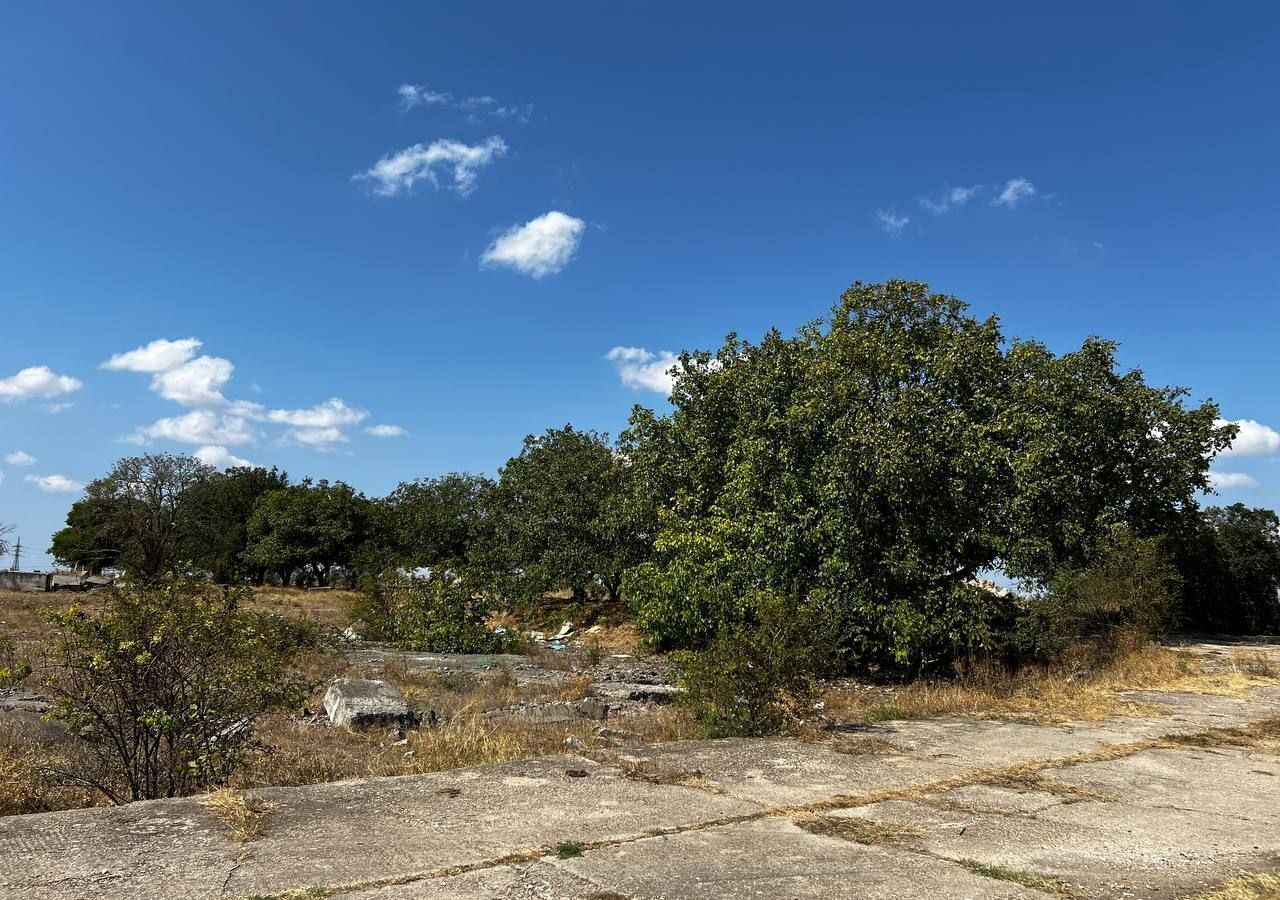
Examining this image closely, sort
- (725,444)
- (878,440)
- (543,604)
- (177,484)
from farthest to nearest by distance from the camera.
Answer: (177,484)
(543,604)
(725,444)
(878,440)

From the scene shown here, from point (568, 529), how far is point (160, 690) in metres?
21.4

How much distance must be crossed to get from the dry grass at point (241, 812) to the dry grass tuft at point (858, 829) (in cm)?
283

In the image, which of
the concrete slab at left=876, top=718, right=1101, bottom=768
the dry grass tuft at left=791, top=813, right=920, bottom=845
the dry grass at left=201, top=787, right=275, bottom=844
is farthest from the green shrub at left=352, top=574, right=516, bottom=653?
→ the dry grass tuft at left=791, top=813, right=920, bottom=845

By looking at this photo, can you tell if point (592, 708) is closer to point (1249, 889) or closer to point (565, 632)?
point (1249, 889)

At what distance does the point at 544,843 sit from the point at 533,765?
1860 mm

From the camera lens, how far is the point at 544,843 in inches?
160

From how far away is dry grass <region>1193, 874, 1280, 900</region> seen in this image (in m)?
3.56

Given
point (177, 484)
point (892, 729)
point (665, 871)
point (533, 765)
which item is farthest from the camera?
point (177, 484)

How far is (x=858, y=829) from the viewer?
177 inches

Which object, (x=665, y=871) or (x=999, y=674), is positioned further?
(x=999, y=674)

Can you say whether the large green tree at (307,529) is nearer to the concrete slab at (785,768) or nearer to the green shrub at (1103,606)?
the green shrub at (1103,606)

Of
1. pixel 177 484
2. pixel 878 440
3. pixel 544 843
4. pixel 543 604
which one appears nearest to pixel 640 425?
pixel 878 440

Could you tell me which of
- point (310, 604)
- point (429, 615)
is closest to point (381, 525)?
point (310, 604)

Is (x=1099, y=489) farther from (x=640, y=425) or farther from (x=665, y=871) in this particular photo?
(x=665, y=871)
